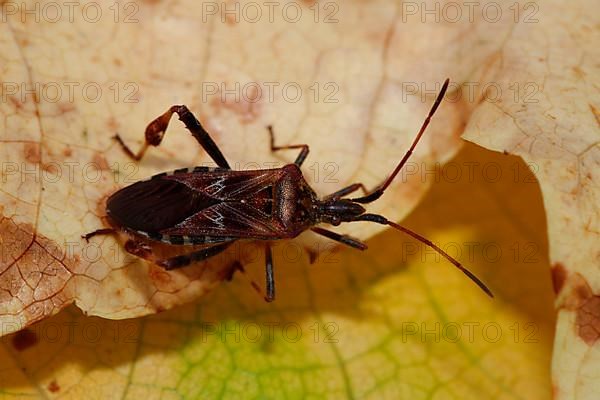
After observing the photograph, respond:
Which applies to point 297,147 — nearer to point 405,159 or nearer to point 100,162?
point 405,159

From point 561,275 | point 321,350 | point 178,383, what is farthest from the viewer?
point 321,350

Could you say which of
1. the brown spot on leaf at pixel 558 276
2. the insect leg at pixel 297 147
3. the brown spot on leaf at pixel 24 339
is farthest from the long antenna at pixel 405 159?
the brown spot on leaf at pixel 24 339

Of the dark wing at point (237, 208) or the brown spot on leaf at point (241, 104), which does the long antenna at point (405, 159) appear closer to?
the dark wing at point (237, 208)

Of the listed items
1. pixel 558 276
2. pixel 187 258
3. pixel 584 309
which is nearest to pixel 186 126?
pixel 187 258

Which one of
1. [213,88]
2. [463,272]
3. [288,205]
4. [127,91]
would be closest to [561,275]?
[463,272]

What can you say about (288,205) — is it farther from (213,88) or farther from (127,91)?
Result: (127,91)

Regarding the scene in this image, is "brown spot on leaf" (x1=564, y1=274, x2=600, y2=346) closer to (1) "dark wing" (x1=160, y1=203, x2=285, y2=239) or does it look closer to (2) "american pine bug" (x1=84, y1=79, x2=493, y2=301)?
(2) "american pine bug" (x1=84, y1=79, x2=493, y2=301)
